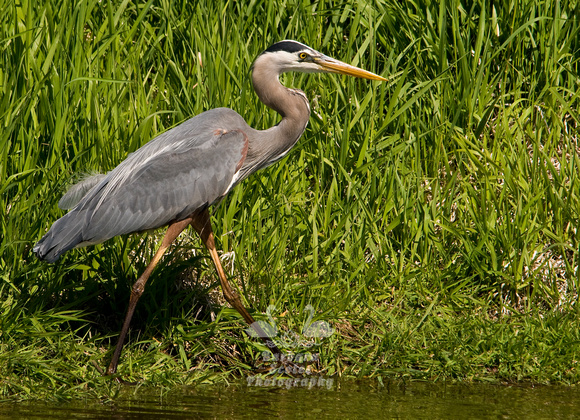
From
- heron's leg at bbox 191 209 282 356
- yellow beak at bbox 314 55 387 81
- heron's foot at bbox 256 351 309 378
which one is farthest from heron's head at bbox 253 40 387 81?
heron's foot at bbox 256 351 309 378

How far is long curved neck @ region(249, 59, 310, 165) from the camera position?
14.5 feet

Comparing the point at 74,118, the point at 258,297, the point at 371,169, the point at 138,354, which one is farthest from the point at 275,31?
the point at 138,354

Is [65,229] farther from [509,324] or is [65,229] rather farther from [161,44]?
[509,324]

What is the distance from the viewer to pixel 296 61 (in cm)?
451

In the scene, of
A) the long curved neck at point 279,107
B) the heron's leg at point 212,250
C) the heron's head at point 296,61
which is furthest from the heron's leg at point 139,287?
the heron's head at point 296,61

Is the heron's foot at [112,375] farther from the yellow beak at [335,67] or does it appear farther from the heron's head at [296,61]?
the yellow beak at [335,67]

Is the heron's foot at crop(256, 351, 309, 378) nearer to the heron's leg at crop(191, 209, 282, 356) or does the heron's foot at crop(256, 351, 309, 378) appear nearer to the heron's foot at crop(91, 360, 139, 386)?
the heron's leg at crop(191, 209, 282, 356)

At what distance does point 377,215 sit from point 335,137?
0.64 m

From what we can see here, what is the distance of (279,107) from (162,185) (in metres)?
0.84

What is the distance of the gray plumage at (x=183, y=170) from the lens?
4.06 metres

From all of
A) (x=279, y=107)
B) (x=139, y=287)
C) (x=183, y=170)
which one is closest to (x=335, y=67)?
(x=279, y=107)

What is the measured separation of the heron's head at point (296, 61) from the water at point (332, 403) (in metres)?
1.81

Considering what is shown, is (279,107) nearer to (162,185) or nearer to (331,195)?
(331,195)

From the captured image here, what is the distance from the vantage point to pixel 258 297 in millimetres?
4488
